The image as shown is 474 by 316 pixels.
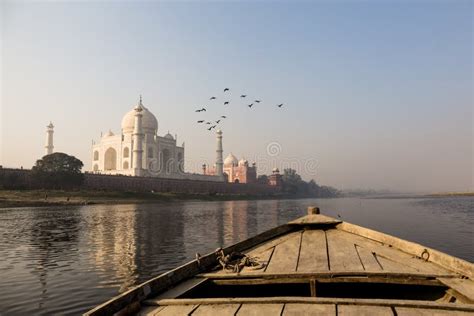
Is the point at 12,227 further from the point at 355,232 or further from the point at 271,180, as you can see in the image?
the point at 271,180

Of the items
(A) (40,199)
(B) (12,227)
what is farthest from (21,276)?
(A) (40,199)

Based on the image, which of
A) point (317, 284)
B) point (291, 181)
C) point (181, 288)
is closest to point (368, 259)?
point (317, 284)

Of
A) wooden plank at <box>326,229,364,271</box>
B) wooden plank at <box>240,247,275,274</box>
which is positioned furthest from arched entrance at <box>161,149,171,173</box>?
wooden plank at <box>240,247,275,274</box>

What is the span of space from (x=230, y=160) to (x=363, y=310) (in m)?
141

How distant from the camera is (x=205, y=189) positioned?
104 meters

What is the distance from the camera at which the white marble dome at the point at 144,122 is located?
104938 millimetres

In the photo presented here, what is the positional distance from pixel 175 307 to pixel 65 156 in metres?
74.8

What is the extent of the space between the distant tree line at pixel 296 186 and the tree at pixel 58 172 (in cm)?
7671

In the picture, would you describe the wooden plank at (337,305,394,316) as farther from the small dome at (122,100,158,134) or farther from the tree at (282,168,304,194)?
the tree at (282,168,304,194)

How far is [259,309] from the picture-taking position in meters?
4.93

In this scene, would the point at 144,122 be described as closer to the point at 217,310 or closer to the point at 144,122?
the point at 144,122

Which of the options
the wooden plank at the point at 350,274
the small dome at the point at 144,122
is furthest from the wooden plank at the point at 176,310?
the small dome at the point at 144,122

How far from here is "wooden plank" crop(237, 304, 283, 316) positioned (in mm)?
4785

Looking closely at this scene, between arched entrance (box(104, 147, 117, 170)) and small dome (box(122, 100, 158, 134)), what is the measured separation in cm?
852
